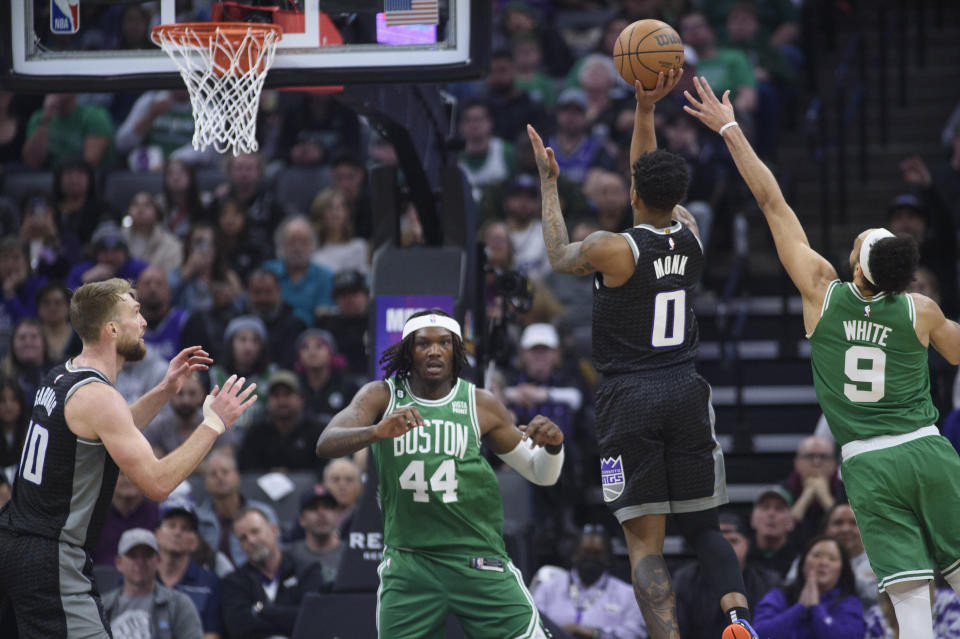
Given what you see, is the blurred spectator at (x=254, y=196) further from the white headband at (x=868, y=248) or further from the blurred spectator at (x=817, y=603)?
the white headband at (x=868, y=248)

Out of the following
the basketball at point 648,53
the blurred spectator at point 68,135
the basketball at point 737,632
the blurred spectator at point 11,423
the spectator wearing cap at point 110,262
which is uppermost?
the basketball at point 648,53

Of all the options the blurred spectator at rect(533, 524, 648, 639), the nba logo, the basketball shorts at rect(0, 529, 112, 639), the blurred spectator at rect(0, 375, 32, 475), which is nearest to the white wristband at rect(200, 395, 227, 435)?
the basketball shorts at rect(0, 529, 112, 639)

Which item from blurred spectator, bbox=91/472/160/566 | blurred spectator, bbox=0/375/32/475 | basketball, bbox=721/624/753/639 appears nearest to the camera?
basketball, bbox=721/624/753/639

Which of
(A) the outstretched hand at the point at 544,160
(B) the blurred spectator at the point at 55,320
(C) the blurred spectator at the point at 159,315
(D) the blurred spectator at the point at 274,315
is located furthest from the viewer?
(D) the blurred spectator at the point at 274,315

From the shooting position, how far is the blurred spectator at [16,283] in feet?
44.3

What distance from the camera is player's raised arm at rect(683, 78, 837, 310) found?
711cm

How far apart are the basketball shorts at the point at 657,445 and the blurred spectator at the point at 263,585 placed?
3.46m

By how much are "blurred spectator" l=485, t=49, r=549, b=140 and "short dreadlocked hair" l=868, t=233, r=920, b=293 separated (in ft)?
26.8

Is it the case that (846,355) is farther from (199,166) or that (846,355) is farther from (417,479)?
(199,166)

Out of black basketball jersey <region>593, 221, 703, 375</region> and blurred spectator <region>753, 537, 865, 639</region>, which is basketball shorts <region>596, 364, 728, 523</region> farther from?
blurred spectator <region>753, 537, 865, 639</region>

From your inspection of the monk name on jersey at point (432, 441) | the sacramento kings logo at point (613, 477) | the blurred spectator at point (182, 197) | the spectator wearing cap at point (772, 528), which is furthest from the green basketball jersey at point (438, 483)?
the blurred spectator at point (182, 197)

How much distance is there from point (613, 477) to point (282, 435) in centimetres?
537

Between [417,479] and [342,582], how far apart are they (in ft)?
6.71

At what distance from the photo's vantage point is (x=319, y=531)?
34.6 ft
